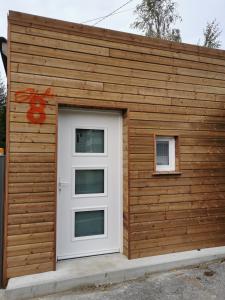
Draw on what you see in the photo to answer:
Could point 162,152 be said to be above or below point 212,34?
below

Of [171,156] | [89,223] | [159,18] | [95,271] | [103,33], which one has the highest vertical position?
[159,18]

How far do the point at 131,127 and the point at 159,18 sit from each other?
11132 millimetres

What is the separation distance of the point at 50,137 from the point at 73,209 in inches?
40.0

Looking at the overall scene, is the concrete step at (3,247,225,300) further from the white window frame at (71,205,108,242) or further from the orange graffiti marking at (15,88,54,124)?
the orange graffiti marking at (15,88,54,124)

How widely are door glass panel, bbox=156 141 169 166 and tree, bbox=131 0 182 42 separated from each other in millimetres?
10261

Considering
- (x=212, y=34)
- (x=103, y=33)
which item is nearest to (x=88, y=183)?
(x=103, y=33)

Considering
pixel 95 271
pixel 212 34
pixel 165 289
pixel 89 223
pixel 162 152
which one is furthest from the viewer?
pixel 212 34

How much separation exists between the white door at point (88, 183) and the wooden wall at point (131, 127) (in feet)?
0.70

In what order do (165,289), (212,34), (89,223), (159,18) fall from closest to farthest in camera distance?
(165,289) → (89,223) → (159,18) → (212,34)

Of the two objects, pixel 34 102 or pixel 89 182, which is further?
pixel 89 182

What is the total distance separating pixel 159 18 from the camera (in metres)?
12.5

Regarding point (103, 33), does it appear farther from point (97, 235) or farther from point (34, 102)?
point (97, 235)

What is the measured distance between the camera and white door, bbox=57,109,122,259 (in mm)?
3348

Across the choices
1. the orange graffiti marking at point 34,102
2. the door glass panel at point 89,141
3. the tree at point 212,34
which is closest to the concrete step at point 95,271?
the door glass panel at point 89,141
